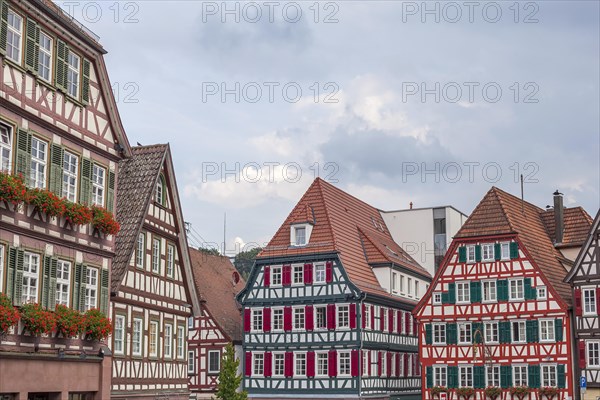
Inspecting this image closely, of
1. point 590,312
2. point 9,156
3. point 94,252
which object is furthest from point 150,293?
point 590,312

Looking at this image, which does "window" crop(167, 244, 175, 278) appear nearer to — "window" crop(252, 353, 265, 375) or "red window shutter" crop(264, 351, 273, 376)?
"red window shutter" crop(264, 351, 273, 376)

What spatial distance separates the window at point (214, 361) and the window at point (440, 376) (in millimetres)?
13318

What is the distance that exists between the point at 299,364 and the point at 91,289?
2489 centimetres

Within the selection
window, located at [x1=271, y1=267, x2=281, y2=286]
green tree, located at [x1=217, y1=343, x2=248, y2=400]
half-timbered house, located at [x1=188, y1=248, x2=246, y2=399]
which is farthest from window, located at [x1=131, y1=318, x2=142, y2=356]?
half-timbered house, located at [x1=188, y1=248, x2=246, y2=399]

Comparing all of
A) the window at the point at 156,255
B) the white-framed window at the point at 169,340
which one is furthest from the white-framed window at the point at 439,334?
the window at the point at 156,255

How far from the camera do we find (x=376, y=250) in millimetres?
53969

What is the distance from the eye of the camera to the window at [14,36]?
75.8ft

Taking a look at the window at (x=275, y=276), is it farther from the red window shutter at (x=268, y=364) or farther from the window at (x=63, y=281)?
the window at (x=63, y=281)

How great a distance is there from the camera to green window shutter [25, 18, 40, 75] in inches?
939

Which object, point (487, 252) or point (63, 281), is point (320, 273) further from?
point (63, 281)

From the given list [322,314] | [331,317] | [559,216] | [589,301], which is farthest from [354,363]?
[559,216]

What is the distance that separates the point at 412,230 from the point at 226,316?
14.8 metres

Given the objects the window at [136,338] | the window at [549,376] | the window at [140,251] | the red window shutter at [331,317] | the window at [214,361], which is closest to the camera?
the window at [136,338]

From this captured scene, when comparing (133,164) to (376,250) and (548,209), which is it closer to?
(376,250)
